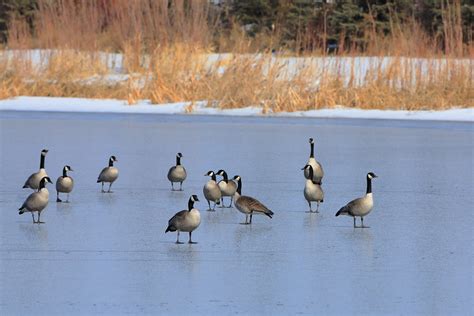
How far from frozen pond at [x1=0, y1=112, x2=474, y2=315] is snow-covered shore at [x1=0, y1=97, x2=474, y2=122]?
185 inches

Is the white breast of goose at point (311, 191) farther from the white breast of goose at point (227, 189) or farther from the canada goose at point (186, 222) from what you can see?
the canada goose at point (186, 222)

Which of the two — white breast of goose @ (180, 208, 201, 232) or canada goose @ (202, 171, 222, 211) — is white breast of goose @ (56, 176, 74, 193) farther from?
white breast of goose @ (180, 208, 201, 232)

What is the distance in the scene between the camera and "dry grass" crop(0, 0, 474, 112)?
1984cm

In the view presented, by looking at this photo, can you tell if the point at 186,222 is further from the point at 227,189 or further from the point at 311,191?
the point at 227,189

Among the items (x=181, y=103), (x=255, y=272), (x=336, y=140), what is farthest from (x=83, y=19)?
(x=255, y=272)

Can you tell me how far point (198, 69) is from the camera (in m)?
21.8

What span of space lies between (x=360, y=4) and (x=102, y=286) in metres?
26.4

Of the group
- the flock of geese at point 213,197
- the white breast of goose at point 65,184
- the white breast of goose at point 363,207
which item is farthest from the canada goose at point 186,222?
the white breast of goose at point 65,184

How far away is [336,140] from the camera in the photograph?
1525 centimetres

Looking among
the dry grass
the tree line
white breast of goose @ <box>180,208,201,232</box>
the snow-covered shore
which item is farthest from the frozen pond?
the tree line

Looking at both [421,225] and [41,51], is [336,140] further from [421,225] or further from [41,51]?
[41,51]

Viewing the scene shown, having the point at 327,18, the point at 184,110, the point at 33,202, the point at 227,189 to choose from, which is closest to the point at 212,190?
the point at 227,189

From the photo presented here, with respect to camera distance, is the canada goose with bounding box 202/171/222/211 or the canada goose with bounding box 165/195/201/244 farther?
the canada goose with bounding box 202/171/222/211

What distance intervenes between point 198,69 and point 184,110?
1674 millimetres
